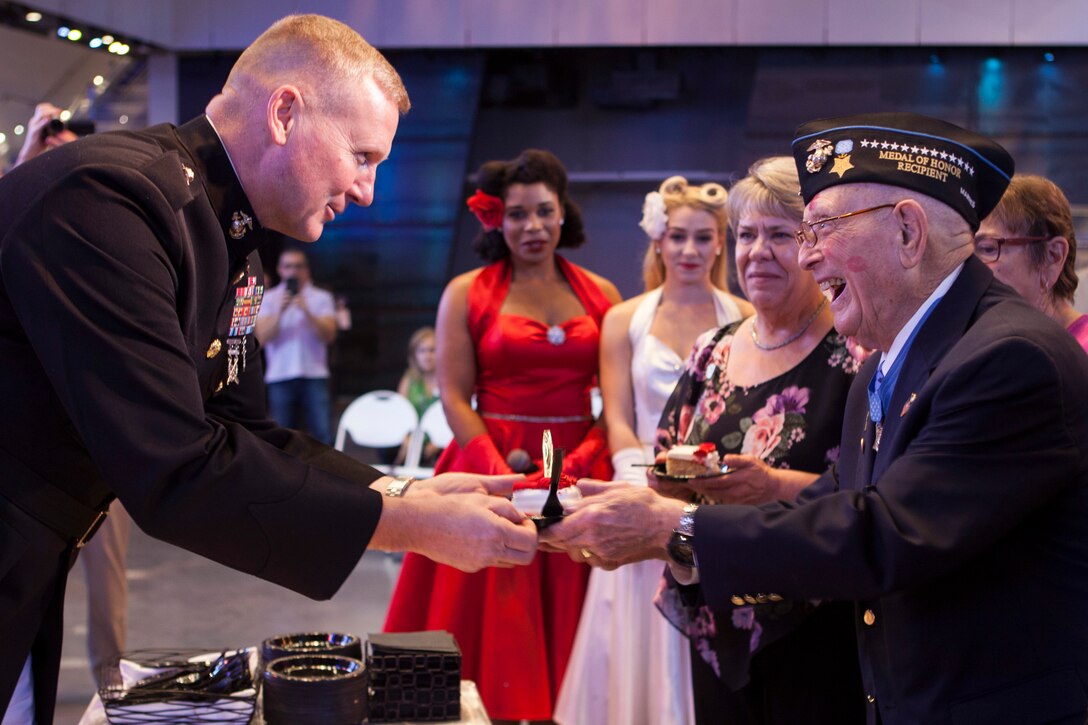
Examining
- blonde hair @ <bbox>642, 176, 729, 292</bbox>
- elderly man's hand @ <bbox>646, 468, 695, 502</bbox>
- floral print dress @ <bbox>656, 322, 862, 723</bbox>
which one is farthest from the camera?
blonde hair @ <bbox>642, 176, 729, 292</bbox>

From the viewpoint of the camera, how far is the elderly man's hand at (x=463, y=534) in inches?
68.1

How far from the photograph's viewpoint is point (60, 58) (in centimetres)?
741

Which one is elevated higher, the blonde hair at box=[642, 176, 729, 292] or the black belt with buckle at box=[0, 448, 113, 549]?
the blonde hair at box=[642, 176, 729, 292]

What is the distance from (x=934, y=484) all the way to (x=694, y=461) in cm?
89

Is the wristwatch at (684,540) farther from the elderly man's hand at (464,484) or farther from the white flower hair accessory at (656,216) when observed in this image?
the white flower hair accessory at (656,216)

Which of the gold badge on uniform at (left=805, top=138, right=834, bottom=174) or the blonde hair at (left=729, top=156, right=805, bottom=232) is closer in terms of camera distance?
the gold badge on uniform at (left=805, top=138, right=834, bottom=174)

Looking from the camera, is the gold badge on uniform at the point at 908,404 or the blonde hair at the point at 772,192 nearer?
the gold badge on uniform at the point at 908,404

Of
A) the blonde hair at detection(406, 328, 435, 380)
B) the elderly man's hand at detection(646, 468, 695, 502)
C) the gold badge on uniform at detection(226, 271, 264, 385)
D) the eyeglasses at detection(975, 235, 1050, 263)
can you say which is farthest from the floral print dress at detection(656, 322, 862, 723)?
the blonde hair at detection(406, 328, 435, 380)

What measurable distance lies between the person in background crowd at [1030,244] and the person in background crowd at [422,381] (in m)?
5.06

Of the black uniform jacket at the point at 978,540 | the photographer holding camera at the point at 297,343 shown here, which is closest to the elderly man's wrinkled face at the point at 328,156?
the black uniform jacket at the point at 978,540

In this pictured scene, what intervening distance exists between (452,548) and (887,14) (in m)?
7.23

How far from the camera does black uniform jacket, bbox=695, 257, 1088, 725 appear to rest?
5.08ft

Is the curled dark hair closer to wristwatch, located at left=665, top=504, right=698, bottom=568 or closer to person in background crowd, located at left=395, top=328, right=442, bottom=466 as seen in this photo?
wristwatch, located at left=665, top=504, right=698, bottom=568

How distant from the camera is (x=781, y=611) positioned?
2.34 m
